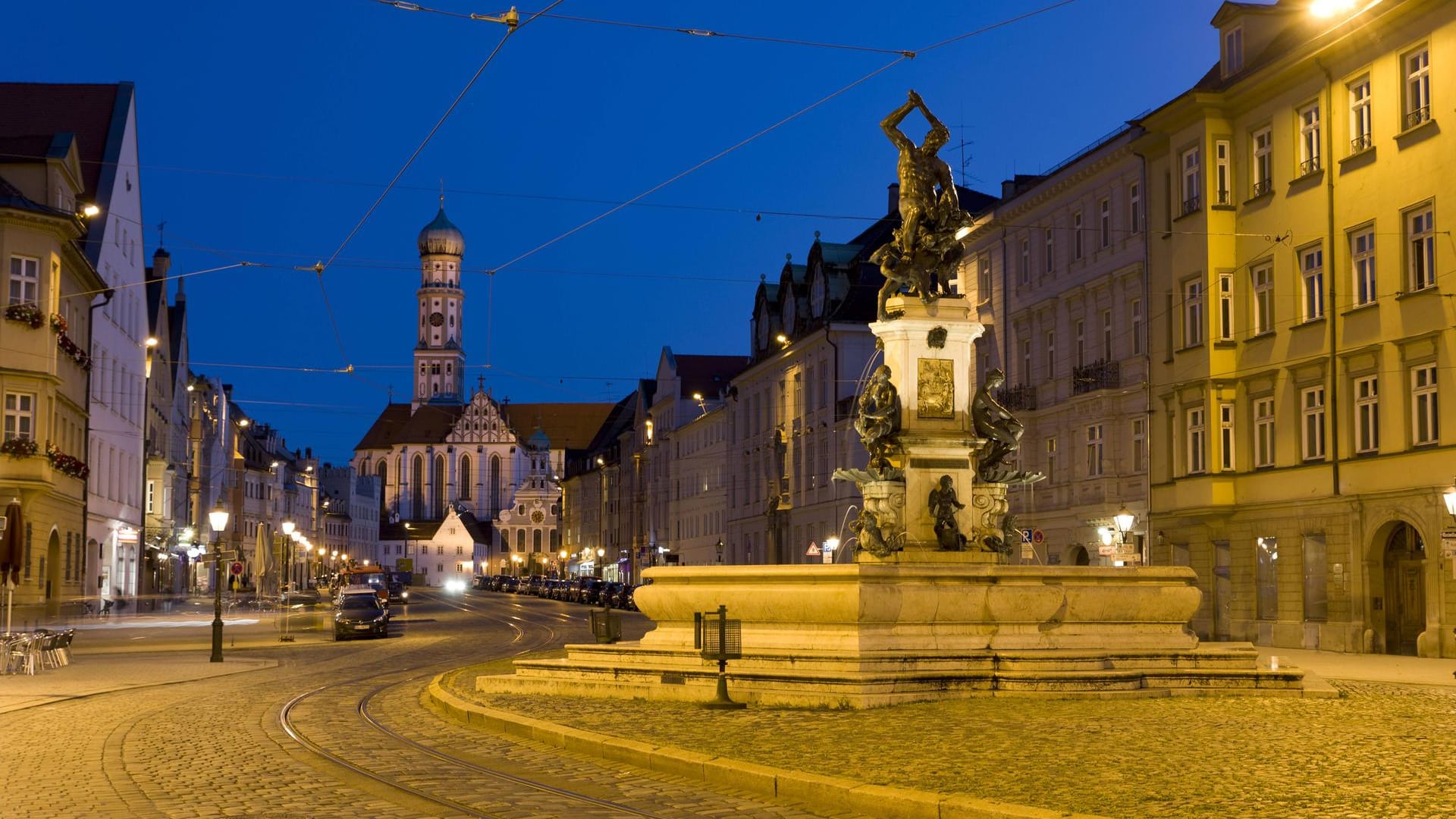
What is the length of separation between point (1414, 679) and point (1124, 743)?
12.9m

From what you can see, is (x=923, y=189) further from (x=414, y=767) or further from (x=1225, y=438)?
(x=1225, y=438)

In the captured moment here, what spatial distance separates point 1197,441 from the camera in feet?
Result: 135

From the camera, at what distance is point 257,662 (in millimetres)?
33406

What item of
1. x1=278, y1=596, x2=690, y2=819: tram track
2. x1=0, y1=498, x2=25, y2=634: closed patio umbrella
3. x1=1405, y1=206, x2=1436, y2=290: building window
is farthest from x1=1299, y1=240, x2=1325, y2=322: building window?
x1=0, y1=498, x2=25, y2=634: closed patio umbrella

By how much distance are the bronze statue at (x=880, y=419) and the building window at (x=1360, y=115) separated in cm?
1827

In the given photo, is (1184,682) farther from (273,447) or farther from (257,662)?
(273,447)

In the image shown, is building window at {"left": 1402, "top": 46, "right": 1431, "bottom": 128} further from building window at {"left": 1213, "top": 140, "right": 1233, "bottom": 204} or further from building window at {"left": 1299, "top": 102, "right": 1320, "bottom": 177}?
building window at {"left": 1213, "top": 140, "right": 1233, "bottom": 204}

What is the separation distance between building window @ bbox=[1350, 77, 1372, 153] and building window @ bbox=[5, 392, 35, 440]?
33.7 meters

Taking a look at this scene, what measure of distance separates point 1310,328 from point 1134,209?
911 cm

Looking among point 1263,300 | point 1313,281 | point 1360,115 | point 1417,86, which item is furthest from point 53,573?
point 1417,86

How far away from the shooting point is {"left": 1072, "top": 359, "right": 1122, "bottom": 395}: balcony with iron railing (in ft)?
150

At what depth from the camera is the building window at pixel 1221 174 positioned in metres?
40.4

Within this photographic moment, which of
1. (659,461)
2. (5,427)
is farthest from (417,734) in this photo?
(659,461)

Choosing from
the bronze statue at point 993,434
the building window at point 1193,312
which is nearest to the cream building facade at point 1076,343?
the building window at point 1193,312
